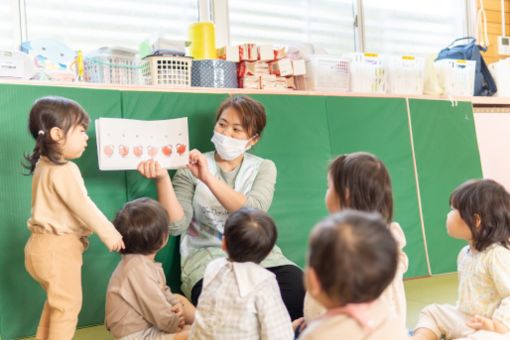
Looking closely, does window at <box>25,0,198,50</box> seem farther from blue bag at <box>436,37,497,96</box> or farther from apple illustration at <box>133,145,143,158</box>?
blue bag at <box>436,37,497,96</box>

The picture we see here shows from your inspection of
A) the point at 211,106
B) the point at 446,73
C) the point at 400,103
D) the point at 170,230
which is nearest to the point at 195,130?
the point at 211,106

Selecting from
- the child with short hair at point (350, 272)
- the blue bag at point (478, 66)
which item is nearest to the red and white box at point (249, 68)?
the blue bag at point (478, 66)

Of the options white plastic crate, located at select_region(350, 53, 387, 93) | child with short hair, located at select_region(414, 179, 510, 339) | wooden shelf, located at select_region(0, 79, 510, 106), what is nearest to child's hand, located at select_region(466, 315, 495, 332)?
child with short hair, located at select_region(414, 179, 510, 339)

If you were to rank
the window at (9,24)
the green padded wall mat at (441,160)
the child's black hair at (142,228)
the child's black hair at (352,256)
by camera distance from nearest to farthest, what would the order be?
the child's black hair at (352,256) → the child's black hair at (142,228) → the window at (9,24) → the green padded wall mat at (441,160)

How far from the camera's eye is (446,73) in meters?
3.82

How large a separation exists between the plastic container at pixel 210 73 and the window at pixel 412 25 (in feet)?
5.43

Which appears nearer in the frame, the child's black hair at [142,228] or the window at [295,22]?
the child's black hair at [142,228]

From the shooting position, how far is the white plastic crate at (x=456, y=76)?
3.82 m

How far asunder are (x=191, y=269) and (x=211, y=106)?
2.75ft

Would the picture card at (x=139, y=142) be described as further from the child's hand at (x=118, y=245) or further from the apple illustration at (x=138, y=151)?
the child's hand at (x=118, y=245)

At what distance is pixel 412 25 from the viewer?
467cm

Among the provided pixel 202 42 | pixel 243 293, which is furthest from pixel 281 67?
pixel 243 293

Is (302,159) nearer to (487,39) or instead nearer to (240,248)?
(240,248)

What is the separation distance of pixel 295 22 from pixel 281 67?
921 millimetres
